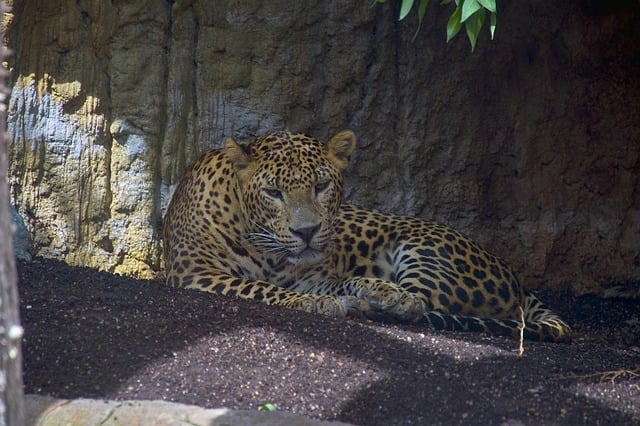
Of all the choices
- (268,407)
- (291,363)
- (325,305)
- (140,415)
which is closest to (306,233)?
(325,305)

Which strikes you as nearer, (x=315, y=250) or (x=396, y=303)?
(x=396, y=303)

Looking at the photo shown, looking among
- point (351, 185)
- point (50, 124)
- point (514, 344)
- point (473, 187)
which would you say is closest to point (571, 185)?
point (473, 187)

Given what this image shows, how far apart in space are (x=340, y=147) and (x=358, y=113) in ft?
3.56

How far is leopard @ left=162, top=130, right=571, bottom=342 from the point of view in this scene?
Answer: 8.19m

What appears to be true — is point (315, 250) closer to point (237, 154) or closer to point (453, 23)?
point (237, 154)

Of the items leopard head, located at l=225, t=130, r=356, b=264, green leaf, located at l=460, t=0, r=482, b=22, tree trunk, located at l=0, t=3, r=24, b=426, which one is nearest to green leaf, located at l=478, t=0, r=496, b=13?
green leaf, located at l=460, t=0, r=482, b=22

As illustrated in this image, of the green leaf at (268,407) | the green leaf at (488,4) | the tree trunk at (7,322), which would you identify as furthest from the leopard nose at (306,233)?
the tree trunk at (7,322)

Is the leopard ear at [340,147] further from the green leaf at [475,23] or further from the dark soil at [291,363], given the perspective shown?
the green leaf at [475,23]

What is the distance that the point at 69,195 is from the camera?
9.54m

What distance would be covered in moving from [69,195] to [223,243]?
171cm

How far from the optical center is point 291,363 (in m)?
6.23

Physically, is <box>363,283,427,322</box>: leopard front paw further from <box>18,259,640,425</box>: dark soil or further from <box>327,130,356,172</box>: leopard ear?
<box>327,130,356,172</box>: leopard ear

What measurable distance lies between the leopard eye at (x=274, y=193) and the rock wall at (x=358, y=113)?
1.31 m

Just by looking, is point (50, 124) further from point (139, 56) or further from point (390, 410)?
point (390, 410)
